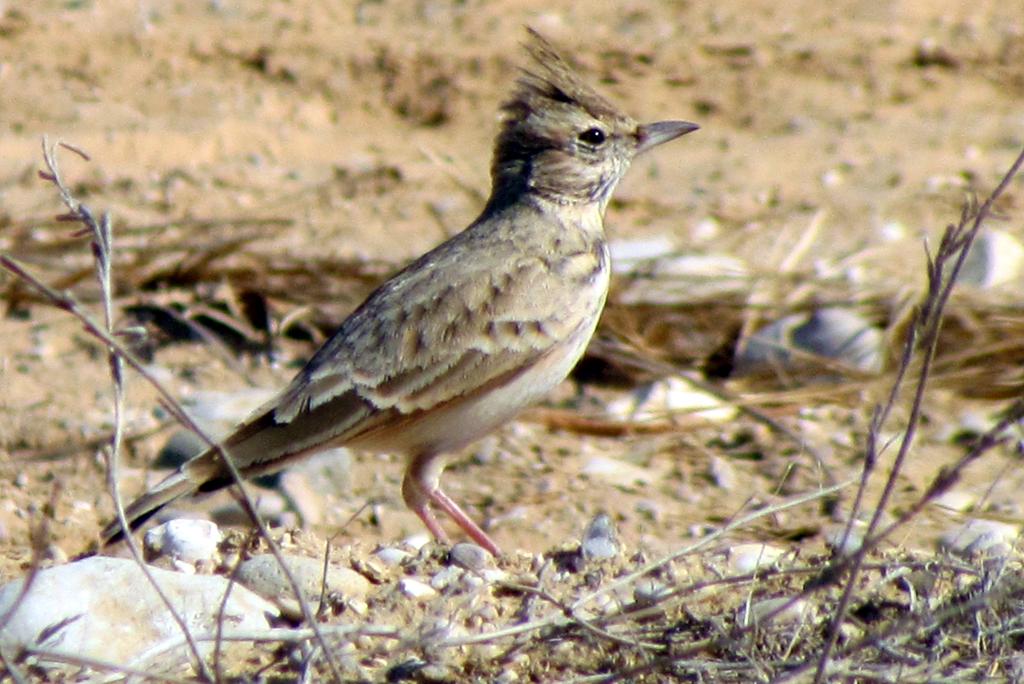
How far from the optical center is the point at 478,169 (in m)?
8.70

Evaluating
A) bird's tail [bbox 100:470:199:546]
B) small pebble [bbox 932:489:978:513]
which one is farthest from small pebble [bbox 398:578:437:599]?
small pebble [bbox 932:489:978:513]

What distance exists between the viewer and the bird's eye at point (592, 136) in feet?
19.1

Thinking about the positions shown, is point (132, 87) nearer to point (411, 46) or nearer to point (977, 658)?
point (411, 46)

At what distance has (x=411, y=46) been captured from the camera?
31.7ft

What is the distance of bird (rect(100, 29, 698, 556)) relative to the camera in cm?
509

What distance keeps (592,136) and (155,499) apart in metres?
2.06

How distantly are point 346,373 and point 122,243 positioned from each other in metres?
2.86

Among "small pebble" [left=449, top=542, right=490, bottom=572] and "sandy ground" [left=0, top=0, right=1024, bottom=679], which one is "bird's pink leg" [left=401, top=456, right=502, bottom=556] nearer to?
"sandy ground" [left=0, top=0, right=1024, bottom=679]

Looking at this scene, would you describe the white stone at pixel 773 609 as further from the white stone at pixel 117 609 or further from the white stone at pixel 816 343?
the white stone at pixel 816 343

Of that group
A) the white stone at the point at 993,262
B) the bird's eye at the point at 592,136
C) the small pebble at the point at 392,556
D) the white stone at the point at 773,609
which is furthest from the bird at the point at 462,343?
the white stone at the point at 993,262

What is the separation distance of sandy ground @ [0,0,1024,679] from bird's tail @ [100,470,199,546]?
756 mm

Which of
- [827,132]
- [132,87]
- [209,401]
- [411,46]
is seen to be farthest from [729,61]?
[209,401]

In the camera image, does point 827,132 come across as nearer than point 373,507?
No

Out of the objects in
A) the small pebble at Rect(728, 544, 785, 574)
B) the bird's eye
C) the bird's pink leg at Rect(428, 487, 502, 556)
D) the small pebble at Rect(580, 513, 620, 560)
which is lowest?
the bird's pink leg at Rect(428, 487, 502, 556)
